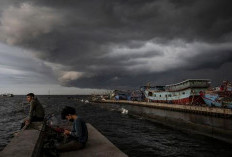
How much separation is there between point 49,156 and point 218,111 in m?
25.3

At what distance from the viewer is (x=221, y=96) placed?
118 ft

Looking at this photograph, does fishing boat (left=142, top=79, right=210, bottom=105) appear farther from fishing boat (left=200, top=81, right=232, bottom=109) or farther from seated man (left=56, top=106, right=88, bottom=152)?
seated man (left=56, top=106, right=88, bottom=152)

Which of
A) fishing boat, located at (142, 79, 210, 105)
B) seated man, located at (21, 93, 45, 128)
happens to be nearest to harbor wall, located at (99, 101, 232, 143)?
fishing boat, located at (142, 79, 210, 105)

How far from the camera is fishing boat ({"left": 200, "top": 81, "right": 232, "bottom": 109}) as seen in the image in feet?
109

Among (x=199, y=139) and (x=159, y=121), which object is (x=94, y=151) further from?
(x=159, y=121)

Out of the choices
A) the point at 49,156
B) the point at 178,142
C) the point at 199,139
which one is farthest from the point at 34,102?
the point at 199,139

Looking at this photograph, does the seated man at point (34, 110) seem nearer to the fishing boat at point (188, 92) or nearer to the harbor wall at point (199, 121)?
the harbor wall at point (199, 121)

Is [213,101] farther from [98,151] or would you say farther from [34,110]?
[98,151]

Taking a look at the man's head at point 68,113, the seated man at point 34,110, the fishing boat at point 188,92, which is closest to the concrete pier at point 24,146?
the man's head at point 68,113

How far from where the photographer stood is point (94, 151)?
6.38 meters

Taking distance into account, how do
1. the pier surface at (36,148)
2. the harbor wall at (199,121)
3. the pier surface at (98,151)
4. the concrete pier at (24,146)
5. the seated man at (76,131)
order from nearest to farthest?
the concrete pier at (24,146)
the pier surface at (36,148)
the pier surface at (98,151)
the seated man at (76,131)
the harbor wall at (199,121)

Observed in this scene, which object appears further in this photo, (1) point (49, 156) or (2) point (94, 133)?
(2) point (94, 133)

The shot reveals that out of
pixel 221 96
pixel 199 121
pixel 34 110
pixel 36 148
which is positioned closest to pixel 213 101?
pixel 221 96

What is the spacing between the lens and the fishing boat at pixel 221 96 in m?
33.2
